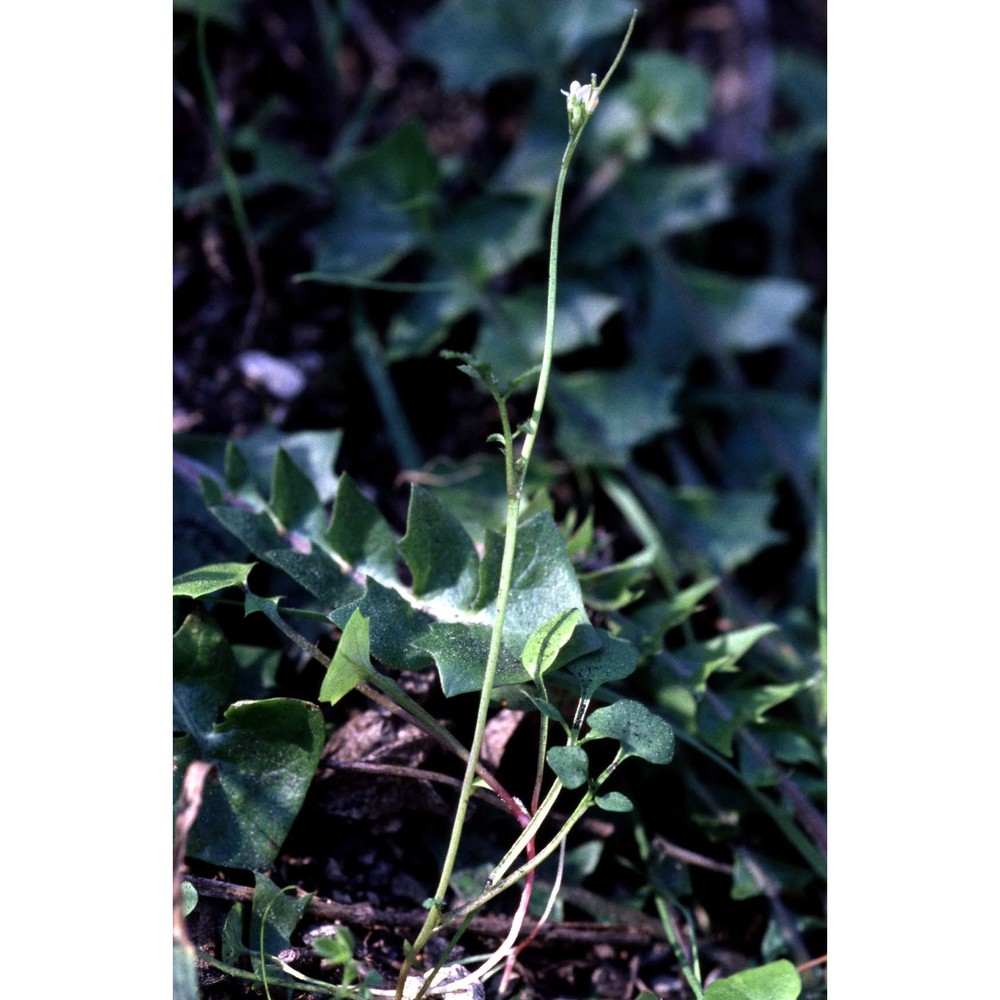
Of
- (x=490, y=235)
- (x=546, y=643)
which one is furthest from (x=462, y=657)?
(x=490, y=235)

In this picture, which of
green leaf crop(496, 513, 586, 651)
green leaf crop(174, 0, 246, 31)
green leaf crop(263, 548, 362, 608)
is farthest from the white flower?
green leaf crop(174, 0, 246, 31)

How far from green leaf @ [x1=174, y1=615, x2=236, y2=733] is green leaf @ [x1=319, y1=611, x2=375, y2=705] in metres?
0.15

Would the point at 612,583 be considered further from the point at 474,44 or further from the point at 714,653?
the point at 474,44

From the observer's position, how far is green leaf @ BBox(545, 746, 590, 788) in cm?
72

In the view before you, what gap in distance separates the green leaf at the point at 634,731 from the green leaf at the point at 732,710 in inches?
8.5

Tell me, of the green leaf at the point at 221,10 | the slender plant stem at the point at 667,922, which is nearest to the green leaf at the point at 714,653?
the slender plant stem at the point at 667,922

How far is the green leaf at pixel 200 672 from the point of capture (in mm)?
874

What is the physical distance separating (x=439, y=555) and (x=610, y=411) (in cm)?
55

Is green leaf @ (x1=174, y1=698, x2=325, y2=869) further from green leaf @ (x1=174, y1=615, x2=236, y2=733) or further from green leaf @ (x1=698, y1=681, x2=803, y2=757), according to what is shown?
green leaf @ (x1=698, y1=681, x2=803, y2=757)

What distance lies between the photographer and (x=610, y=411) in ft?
4.52

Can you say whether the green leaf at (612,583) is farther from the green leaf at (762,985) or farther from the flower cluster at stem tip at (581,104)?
the flower cluster at stem tip at (581,104)
